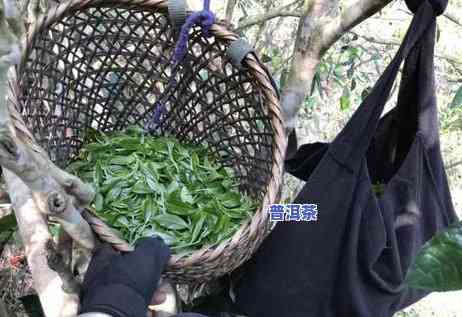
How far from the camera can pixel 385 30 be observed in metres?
2.96

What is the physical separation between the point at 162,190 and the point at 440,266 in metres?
0.58

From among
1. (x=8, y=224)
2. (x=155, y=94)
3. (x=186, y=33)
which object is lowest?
(x=8, y=224)

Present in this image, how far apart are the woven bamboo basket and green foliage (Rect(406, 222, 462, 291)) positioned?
0.32m

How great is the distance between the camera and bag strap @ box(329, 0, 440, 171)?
757 mm

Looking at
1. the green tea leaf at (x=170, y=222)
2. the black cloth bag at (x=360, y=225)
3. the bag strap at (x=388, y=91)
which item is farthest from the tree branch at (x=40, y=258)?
the bag strap at (x=388, y=91)

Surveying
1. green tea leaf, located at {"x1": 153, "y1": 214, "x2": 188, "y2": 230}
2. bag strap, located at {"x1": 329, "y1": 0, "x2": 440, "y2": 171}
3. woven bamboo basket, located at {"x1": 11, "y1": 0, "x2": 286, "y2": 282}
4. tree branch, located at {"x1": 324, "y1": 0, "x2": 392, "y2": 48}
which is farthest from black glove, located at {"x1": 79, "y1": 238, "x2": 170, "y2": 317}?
tree branch, located at {"x1": 324, "y1": 0, "x2": 392, "y2": 48}

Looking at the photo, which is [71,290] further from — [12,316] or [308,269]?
[12,316]

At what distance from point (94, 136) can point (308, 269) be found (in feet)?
1.52

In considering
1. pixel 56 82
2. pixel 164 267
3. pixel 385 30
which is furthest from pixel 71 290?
pixel 385 30

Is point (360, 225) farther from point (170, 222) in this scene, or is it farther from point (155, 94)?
point (155, 94)

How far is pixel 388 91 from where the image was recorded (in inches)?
30.2

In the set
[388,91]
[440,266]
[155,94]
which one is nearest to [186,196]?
[155,94]

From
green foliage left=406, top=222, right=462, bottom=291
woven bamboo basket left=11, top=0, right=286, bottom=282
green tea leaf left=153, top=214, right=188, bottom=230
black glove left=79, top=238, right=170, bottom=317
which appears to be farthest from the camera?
green tea leaf left=153, top=214, right=188, bottom=230

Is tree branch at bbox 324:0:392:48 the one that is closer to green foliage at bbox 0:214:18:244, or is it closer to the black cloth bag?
the black cloth bag
